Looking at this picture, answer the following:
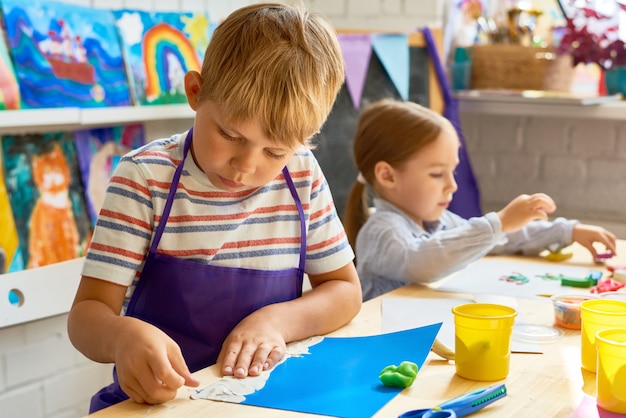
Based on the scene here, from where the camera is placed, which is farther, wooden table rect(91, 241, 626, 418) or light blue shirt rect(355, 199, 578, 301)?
light blue shirt rect(355, 199, 578, 301)

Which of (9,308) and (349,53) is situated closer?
(9,308)

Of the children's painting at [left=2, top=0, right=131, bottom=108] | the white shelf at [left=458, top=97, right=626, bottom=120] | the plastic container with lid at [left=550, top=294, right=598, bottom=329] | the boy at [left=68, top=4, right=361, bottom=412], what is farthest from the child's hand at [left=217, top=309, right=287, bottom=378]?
the white shelf at [left=458, top=97, right=626, bottom=120]

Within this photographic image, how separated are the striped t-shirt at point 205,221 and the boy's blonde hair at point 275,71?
6.1 inches

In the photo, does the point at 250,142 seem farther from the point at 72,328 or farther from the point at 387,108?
the point at 387,108

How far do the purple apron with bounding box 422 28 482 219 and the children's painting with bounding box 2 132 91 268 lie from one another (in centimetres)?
137

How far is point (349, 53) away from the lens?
2887mm

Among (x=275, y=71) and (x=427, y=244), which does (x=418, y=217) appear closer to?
(x=427, y=244)

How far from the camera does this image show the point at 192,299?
4.49 feet

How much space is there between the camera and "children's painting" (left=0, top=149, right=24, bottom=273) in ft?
6.78

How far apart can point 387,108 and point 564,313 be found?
0.85 m

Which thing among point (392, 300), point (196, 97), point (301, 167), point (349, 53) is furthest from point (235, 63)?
point (349, 53)

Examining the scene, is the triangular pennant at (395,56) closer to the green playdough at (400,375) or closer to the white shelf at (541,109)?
the white shelf at (541,109)

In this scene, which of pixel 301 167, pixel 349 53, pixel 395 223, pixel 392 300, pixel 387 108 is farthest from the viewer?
pixel 349 53

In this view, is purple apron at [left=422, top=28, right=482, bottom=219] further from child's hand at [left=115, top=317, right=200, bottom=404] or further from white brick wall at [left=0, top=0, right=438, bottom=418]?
child's hand at [left=115, top=317, right=200, bottom=404]
